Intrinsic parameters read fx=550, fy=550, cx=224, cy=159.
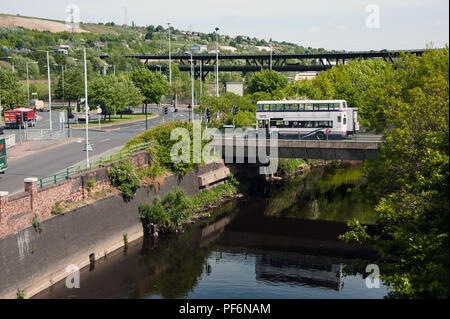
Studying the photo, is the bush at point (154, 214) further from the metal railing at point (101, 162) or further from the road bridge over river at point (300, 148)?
the road bridge over river at point (300, 148)

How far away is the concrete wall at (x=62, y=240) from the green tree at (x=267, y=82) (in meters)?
51.1

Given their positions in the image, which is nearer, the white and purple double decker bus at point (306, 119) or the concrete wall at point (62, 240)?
the concrete wall at point (62, 240)

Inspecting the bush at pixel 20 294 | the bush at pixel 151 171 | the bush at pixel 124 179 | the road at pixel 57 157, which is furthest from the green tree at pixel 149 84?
the bush at pixel 20 294

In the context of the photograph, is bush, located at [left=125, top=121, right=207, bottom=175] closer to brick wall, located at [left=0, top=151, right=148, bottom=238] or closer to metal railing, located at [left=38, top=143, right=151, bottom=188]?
metal railing, located at [left=38, top=143, right=151, bottom=188]

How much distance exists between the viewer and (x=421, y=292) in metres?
17.4

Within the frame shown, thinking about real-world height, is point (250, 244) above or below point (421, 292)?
below

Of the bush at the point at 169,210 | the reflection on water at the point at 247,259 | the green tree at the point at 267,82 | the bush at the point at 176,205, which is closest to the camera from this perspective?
the reflection on water at the point at 247,259

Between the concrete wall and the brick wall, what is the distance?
0.35 ft

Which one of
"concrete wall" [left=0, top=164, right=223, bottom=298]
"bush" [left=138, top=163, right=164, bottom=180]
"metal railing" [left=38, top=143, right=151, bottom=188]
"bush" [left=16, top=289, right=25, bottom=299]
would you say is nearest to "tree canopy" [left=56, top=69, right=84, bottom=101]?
"metal railing" [left=38, top=143, right=151, bottom=188]

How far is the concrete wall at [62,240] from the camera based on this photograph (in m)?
28.2

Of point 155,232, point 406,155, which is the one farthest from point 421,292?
point 155,232

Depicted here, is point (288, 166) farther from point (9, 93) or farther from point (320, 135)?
point (9, 93)
